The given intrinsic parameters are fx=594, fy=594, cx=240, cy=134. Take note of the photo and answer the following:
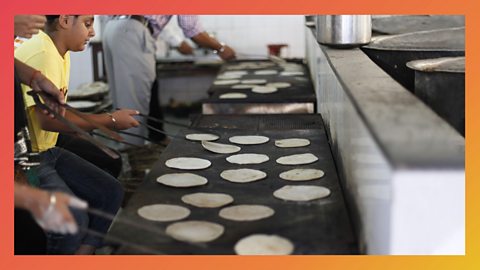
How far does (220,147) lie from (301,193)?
0.85 meters

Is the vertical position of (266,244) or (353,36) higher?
(353,36)

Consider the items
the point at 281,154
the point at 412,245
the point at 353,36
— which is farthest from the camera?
the point at 353,36

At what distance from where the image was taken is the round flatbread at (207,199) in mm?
2191

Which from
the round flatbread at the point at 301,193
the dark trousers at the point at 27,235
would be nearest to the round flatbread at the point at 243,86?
the round flatbread at the point at 301,193

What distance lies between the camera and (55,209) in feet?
5.16

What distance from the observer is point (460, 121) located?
7.44 feet

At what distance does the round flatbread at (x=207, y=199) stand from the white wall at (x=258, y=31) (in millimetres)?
5522

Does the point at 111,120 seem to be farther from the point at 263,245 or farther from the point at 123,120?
the point at 263,245

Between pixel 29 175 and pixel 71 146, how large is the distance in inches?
41.4

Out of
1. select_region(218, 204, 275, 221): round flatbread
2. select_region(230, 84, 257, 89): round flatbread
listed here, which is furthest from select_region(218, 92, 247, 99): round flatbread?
select_region(218, 204, 275, 221): round flatbread

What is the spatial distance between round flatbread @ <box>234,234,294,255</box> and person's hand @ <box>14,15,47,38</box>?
→ 1.19m

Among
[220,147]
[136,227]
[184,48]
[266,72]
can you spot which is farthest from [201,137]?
[184,48]

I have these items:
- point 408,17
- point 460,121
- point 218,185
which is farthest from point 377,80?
point 408,17

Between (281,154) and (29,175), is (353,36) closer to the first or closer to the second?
(281,154)
